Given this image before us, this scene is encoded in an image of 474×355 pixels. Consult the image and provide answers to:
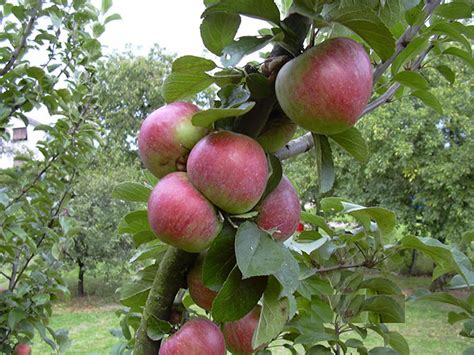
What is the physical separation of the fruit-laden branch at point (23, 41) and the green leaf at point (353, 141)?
1189 mm

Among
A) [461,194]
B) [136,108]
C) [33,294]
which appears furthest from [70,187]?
[136,108]

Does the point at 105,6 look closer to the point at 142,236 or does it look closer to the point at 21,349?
the point at 21,349

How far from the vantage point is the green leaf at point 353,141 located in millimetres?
551

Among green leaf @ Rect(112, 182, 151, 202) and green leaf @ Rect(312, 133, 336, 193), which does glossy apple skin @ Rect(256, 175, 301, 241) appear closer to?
green leaf @ Rect(312, 133, 336, 193)

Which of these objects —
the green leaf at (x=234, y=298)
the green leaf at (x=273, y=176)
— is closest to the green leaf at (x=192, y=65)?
the green leaf at (x=273, y=176)

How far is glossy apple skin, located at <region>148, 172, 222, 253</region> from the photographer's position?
1.52 feet

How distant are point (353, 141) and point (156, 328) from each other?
1.01ft

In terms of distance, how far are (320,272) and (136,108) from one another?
11.7 metres

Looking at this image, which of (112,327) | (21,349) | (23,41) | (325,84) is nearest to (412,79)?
(325,84)

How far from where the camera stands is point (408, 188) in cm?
780

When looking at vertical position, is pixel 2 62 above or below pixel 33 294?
above

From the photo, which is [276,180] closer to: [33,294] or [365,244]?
[365,244]

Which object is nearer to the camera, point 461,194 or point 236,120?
point 236,120

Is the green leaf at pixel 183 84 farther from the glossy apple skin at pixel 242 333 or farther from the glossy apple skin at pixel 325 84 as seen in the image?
the glossy apple skin at pixel 242 333
